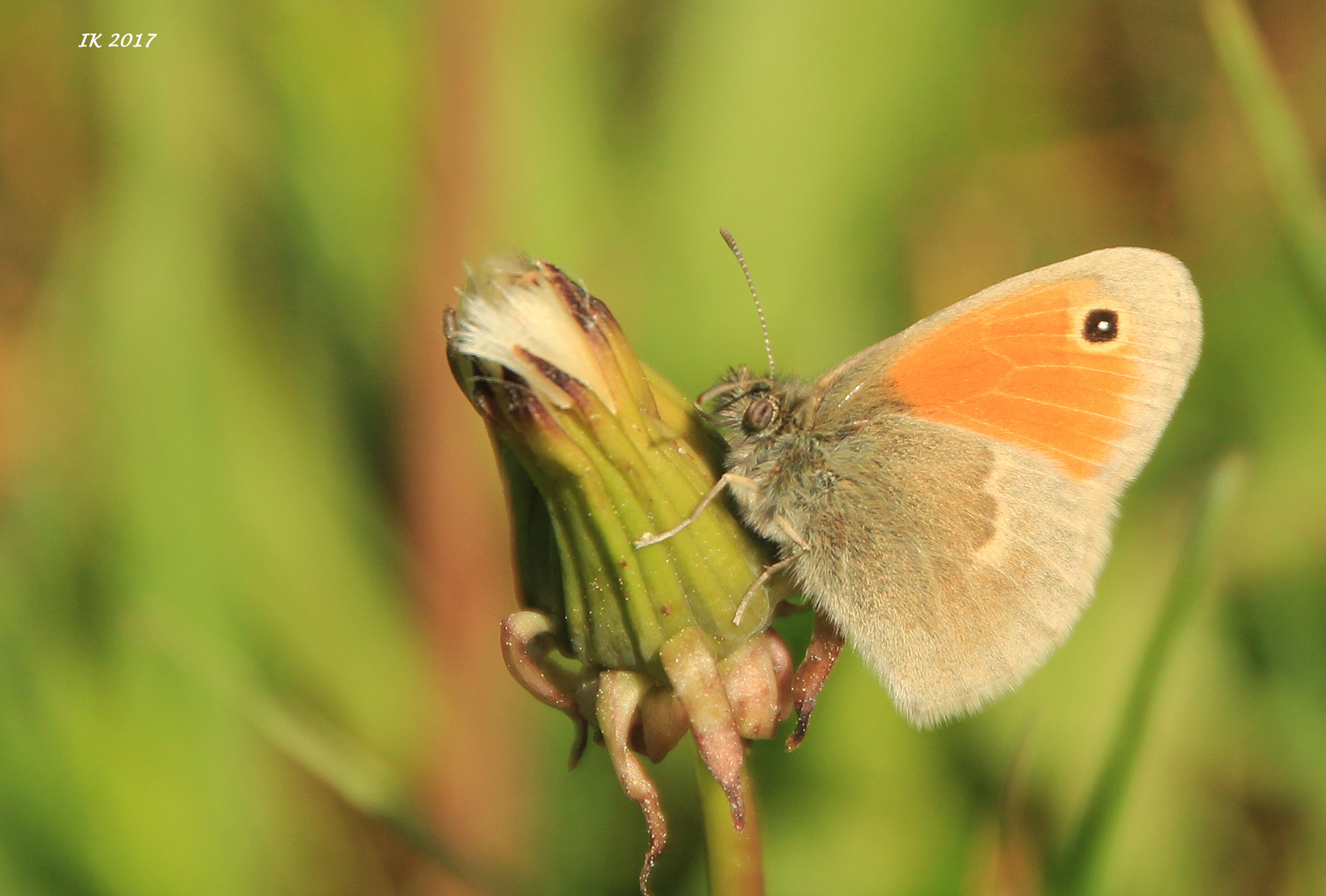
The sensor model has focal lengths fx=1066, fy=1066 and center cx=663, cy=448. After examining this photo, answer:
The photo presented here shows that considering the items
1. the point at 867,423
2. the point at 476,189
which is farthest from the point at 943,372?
the point at 476,189

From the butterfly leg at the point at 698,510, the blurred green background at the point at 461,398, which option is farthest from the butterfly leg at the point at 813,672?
the blurred green background at the point at 461,398

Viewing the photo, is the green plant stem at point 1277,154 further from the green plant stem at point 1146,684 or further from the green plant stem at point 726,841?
the green plant stem at point 726,841

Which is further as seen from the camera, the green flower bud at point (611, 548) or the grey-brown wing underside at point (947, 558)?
the grey-brown wing underside at point (947, 558)

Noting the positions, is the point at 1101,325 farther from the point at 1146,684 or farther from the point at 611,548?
the point at 611,548

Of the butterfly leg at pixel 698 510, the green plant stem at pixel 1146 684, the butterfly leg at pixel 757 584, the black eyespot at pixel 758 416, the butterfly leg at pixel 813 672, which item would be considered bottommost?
the green plant stem at pixel 1146 684

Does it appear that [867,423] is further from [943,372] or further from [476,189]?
[476,189]

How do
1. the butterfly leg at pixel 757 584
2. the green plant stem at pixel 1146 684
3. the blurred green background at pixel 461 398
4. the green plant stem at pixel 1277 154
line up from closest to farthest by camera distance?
the butterfly leg at pixel 757 584, the green plant stem at pixel 1146 684, the green plant stem at pixel 1277 154, the blurred green background at pixel 461 398
